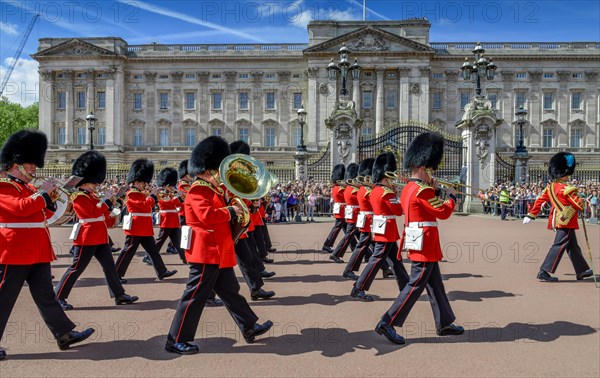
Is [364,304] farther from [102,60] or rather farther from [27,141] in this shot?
[102,60]

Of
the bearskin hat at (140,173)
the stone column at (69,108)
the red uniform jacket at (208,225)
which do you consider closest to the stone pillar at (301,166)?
the bearskin hat at (140,173)

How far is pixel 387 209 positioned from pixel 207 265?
2.80m

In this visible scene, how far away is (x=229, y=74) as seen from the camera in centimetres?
4712

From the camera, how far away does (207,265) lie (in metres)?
4.52

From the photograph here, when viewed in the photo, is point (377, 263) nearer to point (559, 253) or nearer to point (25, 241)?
point (559, 253)

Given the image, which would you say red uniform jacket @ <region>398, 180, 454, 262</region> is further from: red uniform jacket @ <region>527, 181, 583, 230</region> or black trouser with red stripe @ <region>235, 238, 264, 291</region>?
red uniform jacket @ <region>527, 181, 583, 230</region>

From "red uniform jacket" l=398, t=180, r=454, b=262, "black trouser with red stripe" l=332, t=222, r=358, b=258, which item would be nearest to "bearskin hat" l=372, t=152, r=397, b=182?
"red uniform jacket" l=398, t=180, r=454, b=262

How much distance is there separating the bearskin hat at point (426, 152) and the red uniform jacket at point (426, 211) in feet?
0.94

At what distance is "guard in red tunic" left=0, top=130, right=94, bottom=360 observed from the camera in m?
4.35

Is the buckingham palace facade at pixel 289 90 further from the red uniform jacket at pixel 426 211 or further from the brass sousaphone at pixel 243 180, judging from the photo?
the brass sousaphone at pixel 243 180

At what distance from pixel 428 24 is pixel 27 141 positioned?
4469 cm

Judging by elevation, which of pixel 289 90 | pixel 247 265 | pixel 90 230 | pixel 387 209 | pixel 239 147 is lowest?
pixel 247 265

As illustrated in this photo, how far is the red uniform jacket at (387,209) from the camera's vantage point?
6.30 m

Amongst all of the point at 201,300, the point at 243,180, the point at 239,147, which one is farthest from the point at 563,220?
the point at 201,300
